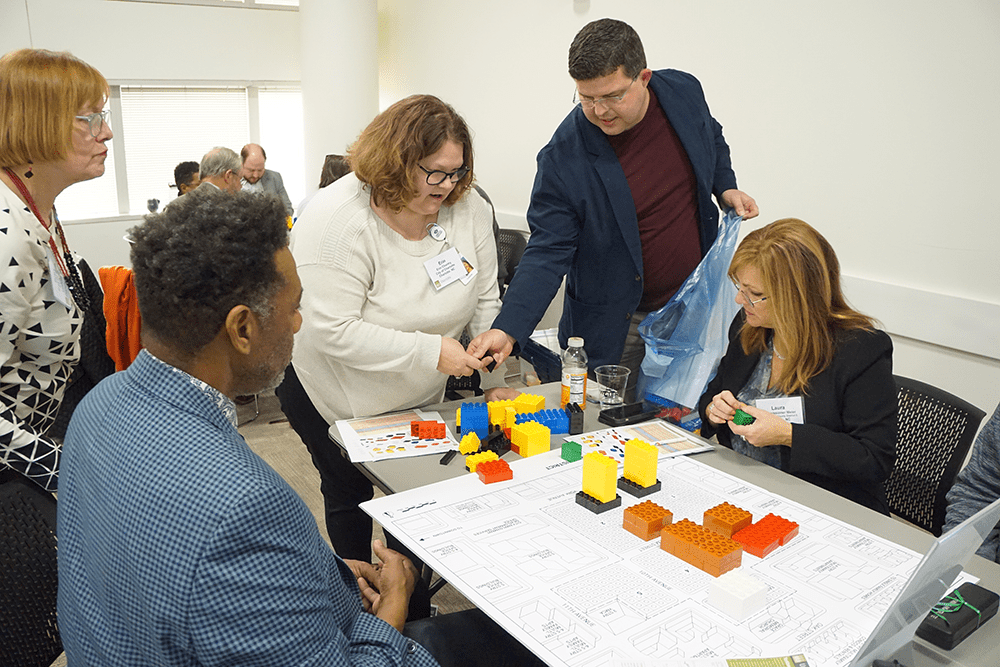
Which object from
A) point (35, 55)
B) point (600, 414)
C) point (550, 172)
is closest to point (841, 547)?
point (600, 414)

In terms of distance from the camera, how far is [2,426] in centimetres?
150

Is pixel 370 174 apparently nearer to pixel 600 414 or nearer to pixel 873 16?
pixel 600 414

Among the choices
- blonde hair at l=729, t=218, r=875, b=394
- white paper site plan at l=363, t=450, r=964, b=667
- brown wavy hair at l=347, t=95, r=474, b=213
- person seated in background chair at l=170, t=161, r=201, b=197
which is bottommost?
white paper site plan at l=363, t=450, r=964, b=667

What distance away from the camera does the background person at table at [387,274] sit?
1977mm

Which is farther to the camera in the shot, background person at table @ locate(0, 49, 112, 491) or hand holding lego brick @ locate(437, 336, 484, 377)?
hand holding lego brick @ locate(437, 336, 484, 377)

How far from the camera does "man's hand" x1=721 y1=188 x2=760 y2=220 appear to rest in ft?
8.07

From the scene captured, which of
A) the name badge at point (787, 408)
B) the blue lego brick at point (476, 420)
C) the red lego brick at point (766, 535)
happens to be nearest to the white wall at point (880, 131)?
the name badge at point (787, 408)

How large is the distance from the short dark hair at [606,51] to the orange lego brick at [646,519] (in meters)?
1.40

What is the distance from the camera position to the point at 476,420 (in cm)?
193

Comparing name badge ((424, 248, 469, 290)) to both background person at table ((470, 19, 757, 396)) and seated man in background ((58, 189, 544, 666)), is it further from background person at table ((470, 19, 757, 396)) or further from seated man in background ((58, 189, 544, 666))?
seated man in background ((58, 189, 544, 666))

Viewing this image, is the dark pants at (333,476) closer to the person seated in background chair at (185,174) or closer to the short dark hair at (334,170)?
the short dark hair at (334,170)

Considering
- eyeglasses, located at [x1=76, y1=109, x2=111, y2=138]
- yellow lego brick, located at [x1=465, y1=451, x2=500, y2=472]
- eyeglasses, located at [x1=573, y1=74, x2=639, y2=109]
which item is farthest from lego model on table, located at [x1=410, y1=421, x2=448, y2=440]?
eyeglasses, located at [x1=573, y1=74, x2=639, y2=109]

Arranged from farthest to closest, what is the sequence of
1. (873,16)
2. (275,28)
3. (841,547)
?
(275,28) → (873,16) → (841,547)

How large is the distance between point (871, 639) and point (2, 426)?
162 cm
